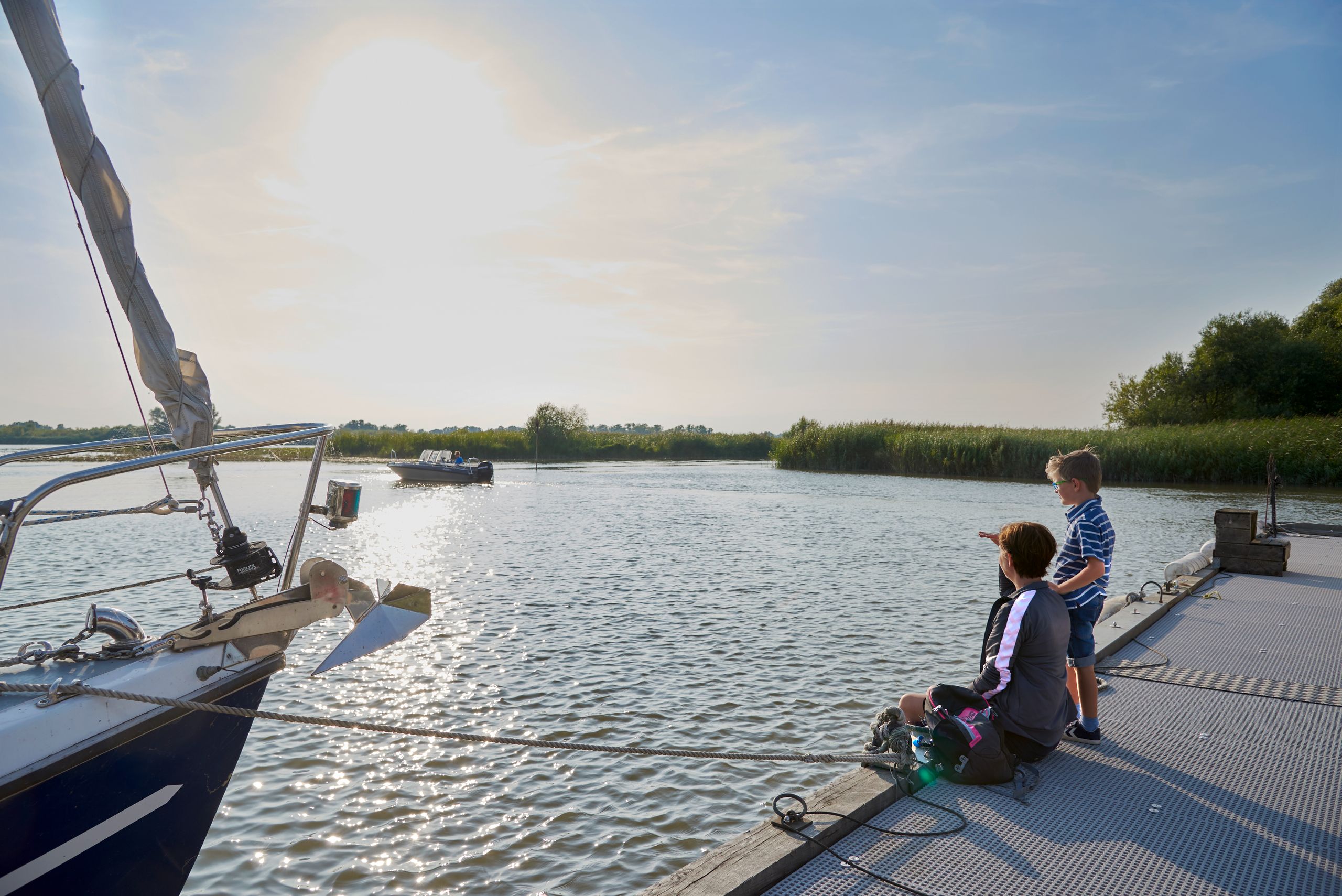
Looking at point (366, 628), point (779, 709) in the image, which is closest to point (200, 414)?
point (366, 628)

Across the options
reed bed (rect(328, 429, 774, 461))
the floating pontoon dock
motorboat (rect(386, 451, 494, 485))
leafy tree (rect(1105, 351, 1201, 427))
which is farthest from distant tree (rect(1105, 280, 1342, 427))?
the floating pontoon dock

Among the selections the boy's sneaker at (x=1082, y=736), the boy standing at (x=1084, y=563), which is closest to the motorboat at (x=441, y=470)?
the boy's sneaker at (x=1082, y=736)

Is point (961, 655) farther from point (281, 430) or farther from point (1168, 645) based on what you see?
point (281, 430)

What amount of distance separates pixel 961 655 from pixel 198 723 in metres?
6.91

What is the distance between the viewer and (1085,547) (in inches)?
168

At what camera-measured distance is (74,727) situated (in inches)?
116

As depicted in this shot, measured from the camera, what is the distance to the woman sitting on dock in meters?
3.84

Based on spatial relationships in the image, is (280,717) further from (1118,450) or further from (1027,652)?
(1118,450)

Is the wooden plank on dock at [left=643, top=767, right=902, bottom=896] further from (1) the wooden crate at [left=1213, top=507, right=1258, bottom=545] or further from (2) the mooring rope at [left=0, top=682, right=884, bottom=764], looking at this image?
(1) the wooden crate at [left=1213, top=507, right=1258, bottom=545]

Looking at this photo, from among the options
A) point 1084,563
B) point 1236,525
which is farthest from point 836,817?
point 1236,525

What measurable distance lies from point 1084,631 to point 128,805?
4610 mm

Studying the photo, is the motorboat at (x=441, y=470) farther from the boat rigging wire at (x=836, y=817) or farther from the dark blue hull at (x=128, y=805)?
the boat rigging wire at (x=836, y=817)

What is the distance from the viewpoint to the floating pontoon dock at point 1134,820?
3.13 metres

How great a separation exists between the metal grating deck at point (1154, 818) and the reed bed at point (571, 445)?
6109 centimetres
